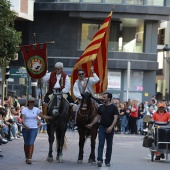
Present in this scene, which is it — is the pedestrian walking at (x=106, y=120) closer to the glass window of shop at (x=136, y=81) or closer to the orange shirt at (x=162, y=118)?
the orange shirt at (x=162, y=118)

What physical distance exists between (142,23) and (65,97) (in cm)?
3606

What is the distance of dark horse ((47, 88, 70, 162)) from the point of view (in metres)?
18.7

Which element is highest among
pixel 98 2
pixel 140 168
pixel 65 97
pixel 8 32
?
pixel 98 2

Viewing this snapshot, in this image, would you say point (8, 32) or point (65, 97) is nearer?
point (65, 97)

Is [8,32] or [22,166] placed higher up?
[8,32]

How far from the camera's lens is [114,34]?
5453cm

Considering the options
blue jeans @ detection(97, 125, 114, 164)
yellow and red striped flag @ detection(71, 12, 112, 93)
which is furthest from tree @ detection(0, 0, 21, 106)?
blue jeans @ detection(97, 125, 114, 164)

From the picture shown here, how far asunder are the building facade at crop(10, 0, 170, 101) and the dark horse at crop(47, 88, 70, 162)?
33160 millimetres

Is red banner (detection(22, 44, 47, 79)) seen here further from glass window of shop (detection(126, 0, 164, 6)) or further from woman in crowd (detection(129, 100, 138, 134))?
glass window of shop (detection(126, 0, 164, 6))

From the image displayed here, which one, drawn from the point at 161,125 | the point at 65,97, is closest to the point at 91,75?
the point at 65,97

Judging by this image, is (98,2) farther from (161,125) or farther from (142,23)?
(161,125)

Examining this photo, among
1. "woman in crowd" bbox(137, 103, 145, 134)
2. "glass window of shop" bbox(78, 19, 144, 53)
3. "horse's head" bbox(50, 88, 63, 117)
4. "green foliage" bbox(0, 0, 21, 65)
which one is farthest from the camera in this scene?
"glass window of shop" bbox(78, 19, 144, 53)

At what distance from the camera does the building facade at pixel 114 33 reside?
171 feet

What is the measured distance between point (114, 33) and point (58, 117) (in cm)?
3603
